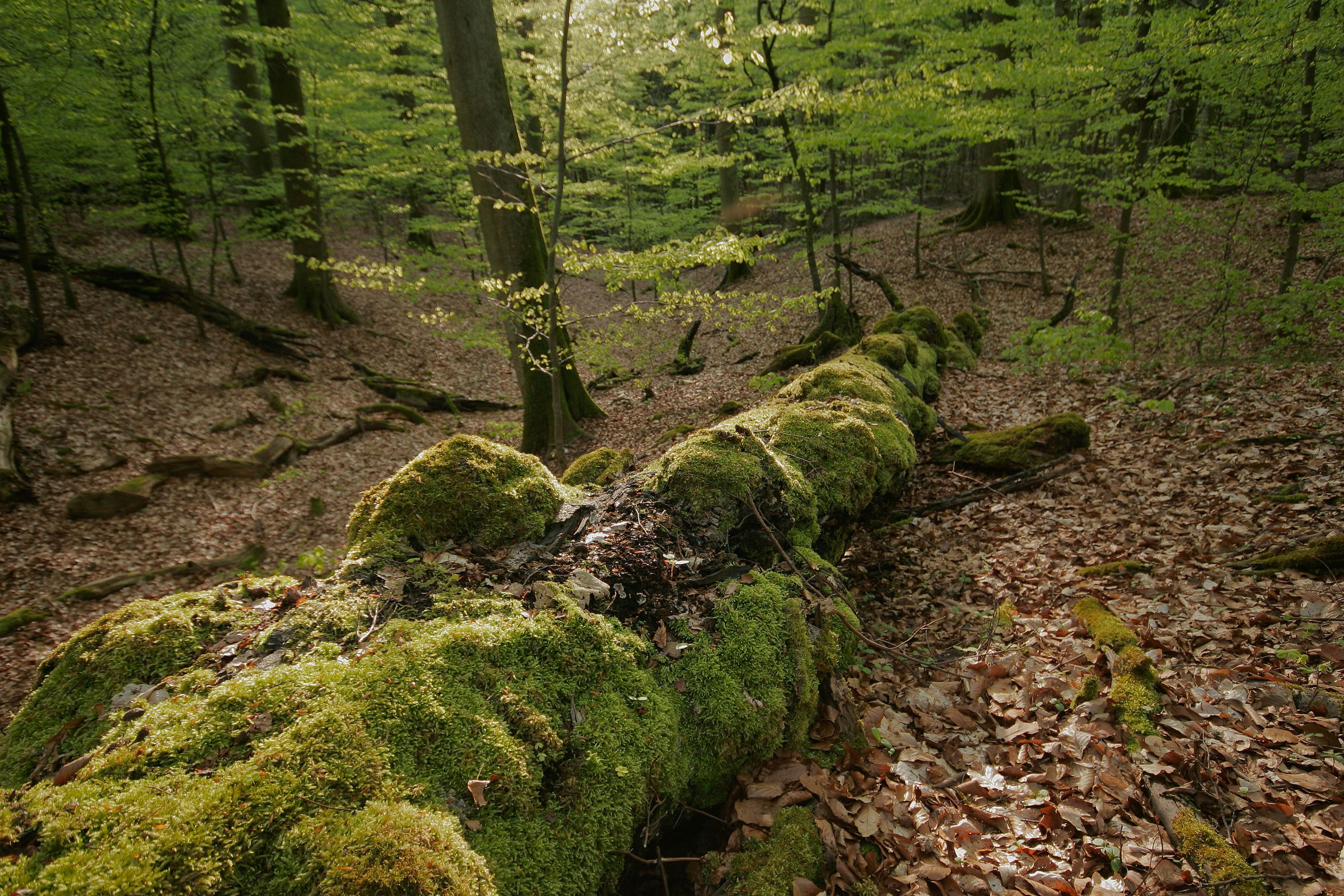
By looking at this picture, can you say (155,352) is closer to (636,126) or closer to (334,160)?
(334,160)

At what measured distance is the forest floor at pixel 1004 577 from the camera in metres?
2.39

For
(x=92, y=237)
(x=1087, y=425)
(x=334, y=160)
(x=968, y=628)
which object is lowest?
(x=968, y=628)

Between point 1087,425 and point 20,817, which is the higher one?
point 20,817

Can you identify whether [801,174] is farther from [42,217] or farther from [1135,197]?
[42,217]

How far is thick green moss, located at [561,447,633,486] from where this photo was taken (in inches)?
184

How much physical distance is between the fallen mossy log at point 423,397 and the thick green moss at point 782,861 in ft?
37.9

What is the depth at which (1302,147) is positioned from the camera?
8891 millimetres

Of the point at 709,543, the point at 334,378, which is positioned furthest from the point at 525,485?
the point at 334,378

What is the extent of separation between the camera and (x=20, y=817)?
137cm

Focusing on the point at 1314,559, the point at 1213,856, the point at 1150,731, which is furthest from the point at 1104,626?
the point at 1314,559

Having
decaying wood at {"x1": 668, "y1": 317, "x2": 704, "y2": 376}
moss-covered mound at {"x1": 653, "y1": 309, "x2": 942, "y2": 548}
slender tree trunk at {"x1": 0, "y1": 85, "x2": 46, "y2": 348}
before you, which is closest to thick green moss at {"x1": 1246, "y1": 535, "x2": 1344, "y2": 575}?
moss-covered mound at {"x1": 653, "y1": 309, "x2": 942, "y2": 548}

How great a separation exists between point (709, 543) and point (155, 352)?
1262 cm

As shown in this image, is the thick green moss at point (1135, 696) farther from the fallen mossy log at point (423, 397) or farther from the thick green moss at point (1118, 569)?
the fallen mossy log at point (423, 397)

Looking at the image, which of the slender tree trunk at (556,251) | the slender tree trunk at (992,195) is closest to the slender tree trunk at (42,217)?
the slender tree trunk at (556,251)
